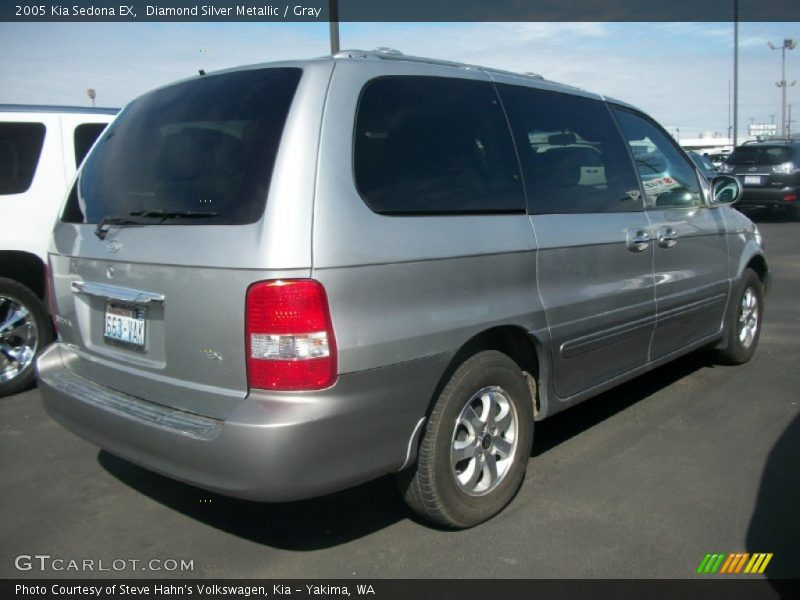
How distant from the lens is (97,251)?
310cm

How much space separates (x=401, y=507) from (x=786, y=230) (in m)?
14.6

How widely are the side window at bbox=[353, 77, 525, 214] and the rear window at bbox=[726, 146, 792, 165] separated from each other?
50.2 feet

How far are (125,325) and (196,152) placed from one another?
0.74 meters

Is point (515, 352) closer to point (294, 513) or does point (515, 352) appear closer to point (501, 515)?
point (501, 515)

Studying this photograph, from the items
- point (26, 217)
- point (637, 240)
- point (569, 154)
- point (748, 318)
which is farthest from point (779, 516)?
point (26, 217)

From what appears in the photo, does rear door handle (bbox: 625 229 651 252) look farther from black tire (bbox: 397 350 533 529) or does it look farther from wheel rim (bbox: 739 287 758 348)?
wheel rim (bbox: 739 287 758 348)

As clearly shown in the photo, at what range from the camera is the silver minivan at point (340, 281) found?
2578mm

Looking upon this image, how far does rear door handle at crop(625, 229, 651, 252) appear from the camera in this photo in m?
4.00

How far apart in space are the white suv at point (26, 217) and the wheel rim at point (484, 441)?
11.6 feet

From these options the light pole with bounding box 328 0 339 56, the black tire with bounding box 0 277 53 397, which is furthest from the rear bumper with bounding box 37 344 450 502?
the light pole with bounding box 328 0 339 56
